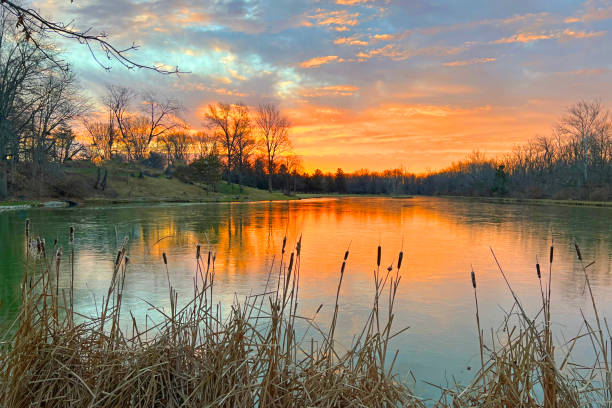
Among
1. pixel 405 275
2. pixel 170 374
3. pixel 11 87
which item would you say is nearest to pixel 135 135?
pixel 11 87

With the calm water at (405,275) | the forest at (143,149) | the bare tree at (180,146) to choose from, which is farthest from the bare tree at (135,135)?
the calm water at (405,275)

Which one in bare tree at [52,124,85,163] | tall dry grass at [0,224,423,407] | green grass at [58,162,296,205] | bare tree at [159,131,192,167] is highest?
bare tree at [159,131,192,167]

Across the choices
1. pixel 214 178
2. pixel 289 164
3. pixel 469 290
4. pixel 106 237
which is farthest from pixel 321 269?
pixel 289 164

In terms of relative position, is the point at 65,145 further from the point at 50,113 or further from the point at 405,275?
the point at 405,275

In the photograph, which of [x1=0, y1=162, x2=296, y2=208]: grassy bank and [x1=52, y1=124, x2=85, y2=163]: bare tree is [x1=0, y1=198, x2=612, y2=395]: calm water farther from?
[x1=52, y1=124, x2=85, y2=163]: bare tree

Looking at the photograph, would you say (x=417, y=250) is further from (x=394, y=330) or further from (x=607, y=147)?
(x=607, y=147)

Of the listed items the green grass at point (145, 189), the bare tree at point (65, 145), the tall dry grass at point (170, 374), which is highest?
the bare tree at point (65, 145)

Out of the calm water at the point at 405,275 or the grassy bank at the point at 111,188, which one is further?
the grassy bank at the point at 111,188

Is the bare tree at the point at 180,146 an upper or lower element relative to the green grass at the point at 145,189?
upper

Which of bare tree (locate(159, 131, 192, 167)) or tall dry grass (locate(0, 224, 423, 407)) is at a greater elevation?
bare tree (locate(159, 131, 192, 167))

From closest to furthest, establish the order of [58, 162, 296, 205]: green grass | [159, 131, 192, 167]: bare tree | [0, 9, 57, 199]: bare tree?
1. [0, 9, 57, 199]: bare tree
2. [58, 162, 296, 205]: green grass
3. [159, 131, 192, 167]: bare tree

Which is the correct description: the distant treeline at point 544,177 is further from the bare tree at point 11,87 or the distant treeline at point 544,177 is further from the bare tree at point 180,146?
the bare tree at point 11,87

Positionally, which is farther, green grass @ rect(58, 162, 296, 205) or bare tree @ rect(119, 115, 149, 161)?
bare tree @ rect(119, 115, 149, 161)

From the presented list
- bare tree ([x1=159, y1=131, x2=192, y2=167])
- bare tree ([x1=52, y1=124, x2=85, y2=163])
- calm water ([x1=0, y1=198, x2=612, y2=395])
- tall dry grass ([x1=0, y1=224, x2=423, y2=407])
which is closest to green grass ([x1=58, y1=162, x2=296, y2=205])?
bare tree ([x1=52, y1=124, x2=85, y2=163])
